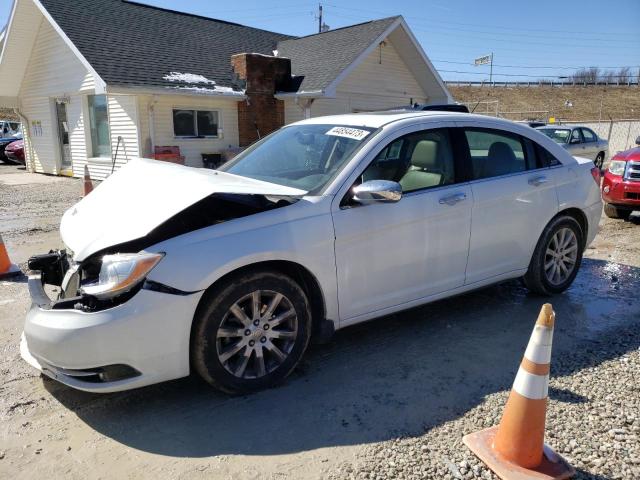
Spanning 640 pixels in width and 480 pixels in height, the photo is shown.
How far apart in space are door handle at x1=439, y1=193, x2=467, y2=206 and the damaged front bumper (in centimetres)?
196

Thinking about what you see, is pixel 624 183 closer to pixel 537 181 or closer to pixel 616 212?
pixel 616 212

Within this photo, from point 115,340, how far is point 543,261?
371 cm

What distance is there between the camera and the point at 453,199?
391 cm

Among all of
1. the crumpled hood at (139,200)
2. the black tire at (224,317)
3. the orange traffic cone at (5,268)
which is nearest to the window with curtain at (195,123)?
the orange traffic cone at (5,268)

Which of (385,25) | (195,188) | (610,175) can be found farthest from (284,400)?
(385,25)

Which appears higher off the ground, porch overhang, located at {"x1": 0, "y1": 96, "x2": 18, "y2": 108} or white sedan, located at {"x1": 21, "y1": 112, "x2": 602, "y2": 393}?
porch overhang, located at {"x1": 0, "y1": 96, "x2": 18, "y2": 108}

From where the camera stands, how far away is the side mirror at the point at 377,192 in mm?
3293

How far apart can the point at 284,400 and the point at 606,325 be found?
9.55 ft

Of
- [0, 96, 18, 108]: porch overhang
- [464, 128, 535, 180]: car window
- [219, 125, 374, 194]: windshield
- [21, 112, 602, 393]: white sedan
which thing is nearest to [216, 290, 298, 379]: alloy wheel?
[21, 112, 602, 393]: white sedan

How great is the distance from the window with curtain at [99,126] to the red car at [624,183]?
12.9m

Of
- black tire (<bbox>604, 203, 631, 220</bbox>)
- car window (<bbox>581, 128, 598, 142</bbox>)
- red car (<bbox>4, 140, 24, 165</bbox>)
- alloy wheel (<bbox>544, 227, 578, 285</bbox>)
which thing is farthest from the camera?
red car (<bbox>4, 140, 24, 165</bbox>)

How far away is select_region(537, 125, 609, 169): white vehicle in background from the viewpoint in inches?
621

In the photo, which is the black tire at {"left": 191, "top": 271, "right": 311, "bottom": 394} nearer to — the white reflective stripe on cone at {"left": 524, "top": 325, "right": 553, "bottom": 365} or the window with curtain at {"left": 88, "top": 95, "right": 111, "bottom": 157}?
the white reflective stripe on cone at {"left": 524, "top": 325, "right": 553, "bottom": 365}

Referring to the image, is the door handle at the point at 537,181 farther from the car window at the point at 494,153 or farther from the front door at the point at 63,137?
the front door at the point at 63,137
